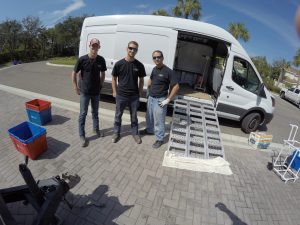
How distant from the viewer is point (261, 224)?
3398 millimetres

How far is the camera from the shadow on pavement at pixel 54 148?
14.1 feet

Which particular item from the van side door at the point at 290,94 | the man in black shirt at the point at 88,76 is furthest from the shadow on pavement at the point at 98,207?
the van side door at the point at 290,94

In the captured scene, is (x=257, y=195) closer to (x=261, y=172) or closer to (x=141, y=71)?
(x=261, y=172)

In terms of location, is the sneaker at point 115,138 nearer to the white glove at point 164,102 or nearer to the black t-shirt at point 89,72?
the black t-shirt at point 89,72

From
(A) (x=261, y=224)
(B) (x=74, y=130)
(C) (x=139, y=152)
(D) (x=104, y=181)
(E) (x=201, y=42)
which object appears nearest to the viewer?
(A) (x=261, y=224)

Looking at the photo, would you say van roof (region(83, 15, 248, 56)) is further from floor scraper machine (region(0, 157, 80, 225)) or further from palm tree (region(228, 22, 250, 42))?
palm tree (region(228, 22, 250, 42))

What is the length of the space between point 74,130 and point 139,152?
185cm

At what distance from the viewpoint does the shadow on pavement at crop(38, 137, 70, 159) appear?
429cm

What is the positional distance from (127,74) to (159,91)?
2.66ft

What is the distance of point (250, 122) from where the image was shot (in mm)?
6844

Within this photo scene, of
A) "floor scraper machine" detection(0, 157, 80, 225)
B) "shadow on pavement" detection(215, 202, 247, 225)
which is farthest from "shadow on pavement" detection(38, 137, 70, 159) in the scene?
"shadow on pavement" detection(215, 202, 247, 225)

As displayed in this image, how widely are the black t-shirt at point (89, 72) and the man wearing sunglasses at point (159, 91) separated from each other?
3.83ft

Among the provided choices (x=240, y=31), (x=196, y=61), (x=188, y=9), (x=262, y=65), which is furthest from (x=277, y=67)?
(x=196, y=61)

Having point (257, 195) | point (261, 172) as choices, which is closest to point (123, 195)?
point (257, 195)
